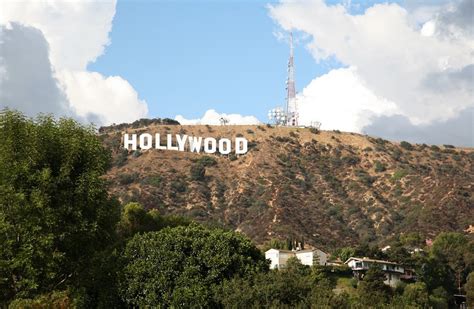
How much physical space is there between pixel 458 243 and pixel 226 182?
57.4 m

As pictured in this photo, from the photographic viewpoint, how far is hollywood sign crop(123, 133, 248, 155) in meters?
168

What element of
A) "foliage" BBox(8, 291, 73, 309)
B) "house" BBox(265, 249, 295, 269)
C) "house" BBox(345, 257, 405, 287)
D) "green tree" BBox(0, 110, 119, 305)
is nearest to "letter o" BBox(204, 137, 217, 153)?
"house" BBox(265, 249, 295, 269)

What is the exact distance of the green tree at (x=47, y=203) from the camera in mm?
38781

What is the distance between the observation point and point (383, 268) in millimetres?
105312

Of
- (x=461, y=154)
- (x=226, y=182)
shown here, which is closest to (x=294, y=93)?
(x=226, y=182)

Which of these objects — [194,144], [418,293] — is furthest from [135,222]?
[194,144]

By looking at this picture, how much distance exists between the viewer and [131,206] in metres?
75.6

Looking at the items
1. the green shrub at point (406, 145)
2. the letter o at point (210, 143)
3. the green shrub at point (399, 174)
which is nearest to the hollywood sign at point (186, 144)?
the letter o at point (210, 143)

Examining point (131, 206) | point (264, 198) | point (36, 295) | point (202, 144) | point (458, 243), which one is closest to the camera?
point (36, 295)

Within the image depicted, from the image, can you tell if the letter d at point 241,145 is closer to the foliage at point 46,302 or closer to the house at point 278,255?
the house at point 278,255

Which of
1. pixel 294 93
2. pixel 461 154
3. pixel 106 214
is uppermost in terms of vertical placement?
pixel 294 93

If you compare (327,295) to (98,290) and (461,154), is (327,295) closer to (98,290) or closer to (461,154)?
(98,290)

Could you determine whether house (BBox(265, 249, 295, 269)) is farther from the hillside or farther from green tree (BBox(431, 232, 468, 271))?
green tree (BBox(431, 232, 468, 271))

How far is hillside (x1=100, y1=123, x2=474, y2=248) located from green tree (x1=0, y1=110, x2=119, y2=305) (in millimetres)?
87393
